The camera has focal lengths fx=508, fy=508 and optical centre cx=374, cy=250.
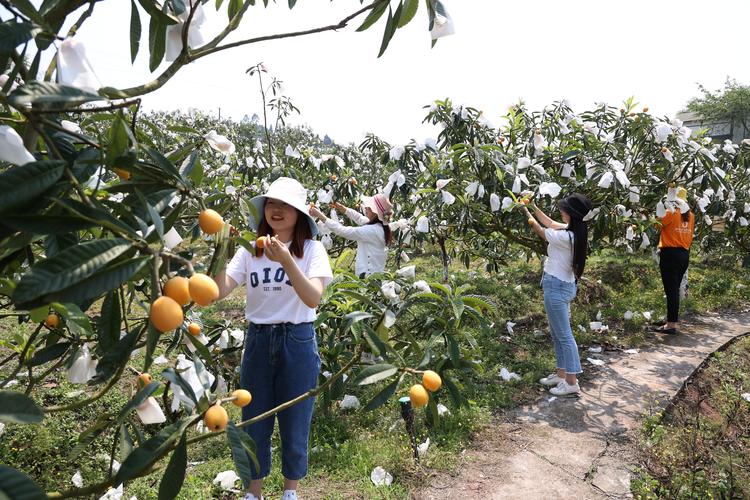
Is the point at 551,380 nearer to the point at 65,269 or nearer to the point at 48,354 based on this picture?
the point at 48,354

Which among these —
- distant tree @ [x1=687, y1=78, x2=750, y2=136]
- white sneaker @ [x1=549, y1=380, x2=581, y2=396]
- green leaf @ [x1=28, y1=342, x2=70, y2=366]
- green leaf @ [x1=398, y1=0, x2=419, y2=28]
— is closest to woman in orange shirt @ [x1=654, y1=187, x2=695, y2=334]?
white sneaker @ [x1=549, y1=380, x2=581, y2=396]

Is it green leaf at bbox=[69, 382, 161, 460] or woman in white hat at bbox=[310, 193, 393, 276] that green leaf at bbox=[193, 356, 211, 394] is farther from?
woman in white hat at bbox=[310, 193, 393, 276]

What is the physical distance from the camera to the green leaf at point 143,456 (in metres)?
0.80

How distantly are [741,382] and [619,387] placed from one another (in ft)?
2.79

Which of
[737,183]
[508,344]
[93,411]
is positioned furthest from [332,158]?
[737,183]

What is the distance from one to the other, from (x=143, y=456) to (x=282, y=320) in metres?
0.96

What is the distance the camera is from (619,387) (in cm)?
329

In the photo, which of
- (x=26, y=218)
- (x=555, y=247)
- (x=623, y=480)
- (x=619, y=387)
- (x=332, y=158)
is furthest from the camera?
(x=332, y=158)

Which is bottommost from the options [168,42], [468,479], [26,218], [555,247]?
[468,479]

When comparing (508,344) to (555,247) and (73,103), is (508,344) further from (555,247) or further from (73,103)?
(73,103)

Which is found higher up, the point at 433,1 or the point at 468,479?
the point at 433,1

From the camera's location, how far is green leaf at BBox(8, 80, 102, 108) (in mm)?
571

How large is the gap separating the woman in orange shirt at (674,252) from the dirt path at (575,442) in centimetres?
57

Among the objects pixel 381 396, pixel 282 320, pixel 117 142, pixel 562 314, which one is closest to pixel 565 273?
pixel 562 314
